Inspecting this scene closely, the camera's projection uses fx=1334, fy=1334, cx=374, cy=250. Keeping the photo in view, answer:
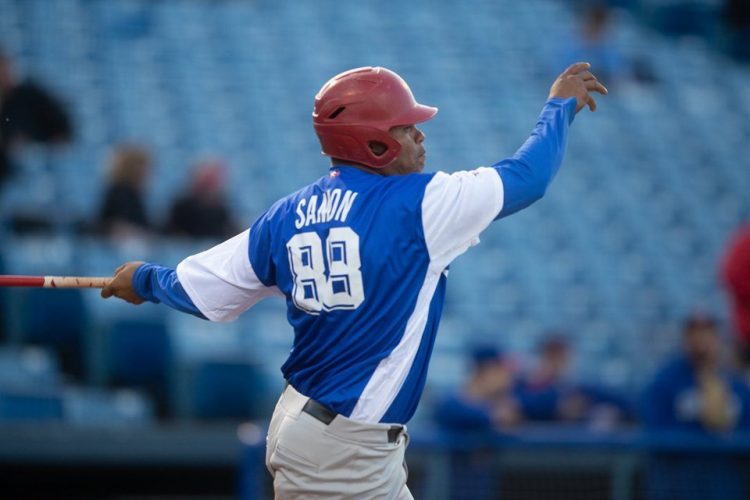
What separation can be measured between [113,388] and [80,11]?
18.3 feet

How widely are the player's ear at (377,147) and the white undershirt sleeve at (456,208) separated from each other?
0.70ft

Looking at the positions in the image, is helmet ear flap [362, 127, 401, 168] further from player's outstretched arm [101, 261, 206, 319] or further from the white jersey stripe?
player's outstretched arm [101, 261, 206, 319]

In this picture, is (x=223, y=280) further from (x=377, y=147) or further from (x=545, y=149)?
(x=545, y=149)

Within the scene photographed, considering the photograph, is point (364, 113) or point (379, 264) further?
point (364, 113)

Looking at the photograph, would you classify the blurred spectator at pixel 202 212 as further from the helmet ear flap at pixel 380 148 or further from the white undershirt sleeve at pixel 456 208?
the white undershirt sleeve at pixel 456 208

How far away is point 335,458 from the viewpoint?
3.89m

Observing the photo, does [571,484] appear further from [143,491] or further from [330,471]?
[330,471]

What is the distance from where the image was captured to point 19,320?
823cm

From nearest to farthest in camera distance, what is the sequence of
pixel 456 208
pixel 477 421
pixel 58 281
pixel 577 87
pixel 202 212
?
pixel 456 208
pixel 577 87
pixel 58 281
pixel 477 421
pixel 202 212

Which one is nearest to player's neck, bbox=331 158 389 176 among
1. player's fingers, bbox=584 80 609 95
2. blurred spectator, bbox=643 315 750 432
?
player's fingers, bbox=584 80 609 95

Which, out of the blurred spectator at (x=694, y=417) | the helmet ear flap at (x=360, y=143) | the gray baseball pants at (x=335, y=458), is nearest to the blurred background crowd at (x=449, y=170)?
the blurred spectator at (x=694, y=417)

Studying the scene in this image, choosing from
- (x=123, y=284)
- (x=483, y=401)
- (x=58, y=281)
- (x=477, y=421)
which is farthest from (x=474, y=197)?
(x=483, y=401)

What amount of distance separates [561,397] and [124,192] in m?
3.09

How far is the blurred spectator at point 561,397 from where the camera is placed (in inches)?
320
